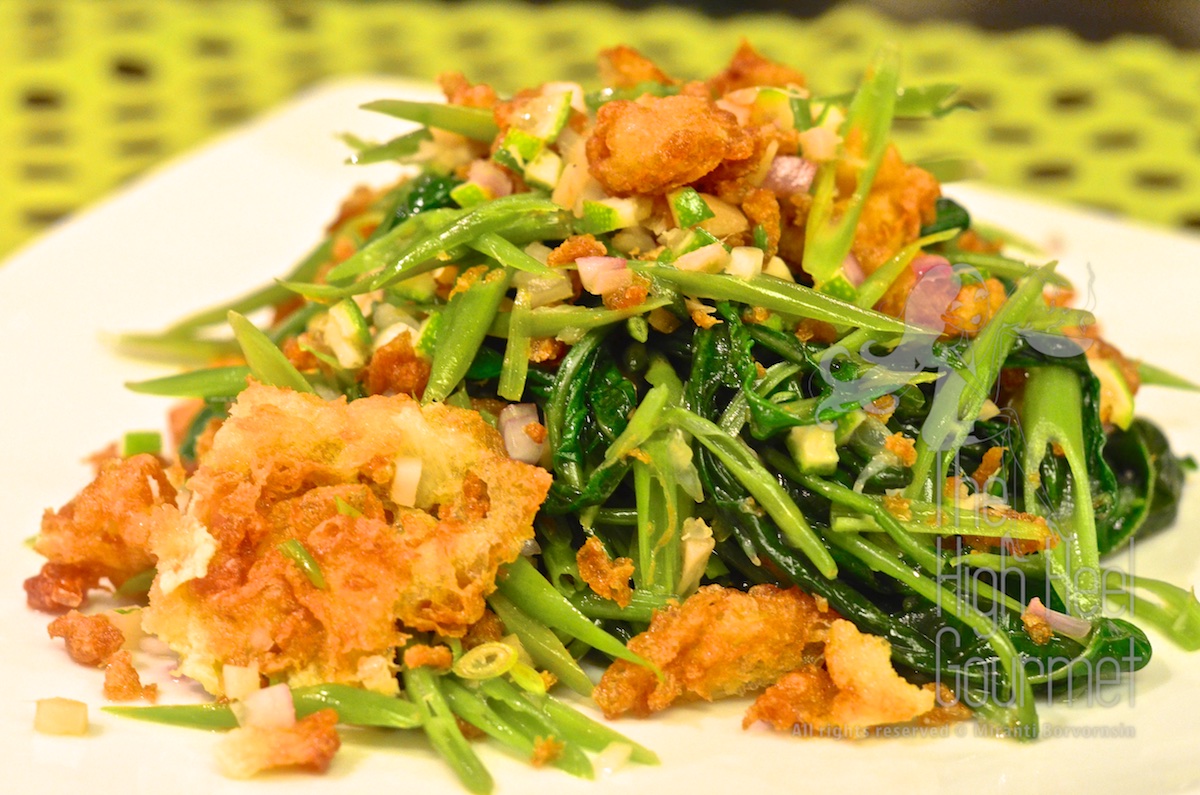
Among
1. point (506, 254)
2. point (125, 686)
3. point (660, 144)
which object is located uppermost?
point (660, 144)

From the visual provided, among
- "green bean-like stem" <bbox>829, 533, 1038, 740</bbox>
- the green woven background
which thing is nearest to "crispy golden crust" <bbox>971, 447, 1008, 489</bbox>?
"green bean-like stem" <bbox>829, 533, 1038, 740</bbox>

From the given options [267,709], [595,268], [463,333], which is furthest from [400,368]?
[267,709]

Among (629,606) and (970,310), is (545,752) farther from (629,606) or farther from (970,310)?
(970,310)

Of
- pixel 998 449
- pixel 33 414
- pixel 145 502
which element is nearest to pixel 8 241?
pixel 33 414

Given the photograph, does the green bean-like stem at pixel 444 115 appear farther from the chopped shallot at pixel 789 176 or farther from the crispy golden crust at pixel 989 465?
the crispy golden crust at pixel 989 465

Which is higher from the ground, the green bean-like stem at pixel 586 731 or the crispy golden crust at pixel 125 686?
the green bean-like stem at pixel 586 731

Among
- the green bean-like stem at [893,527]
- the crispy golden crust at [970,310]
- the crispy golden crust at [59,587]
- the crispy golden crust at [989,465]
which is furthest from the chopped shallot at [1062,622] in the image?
the crispy golden crust at [59,587]
